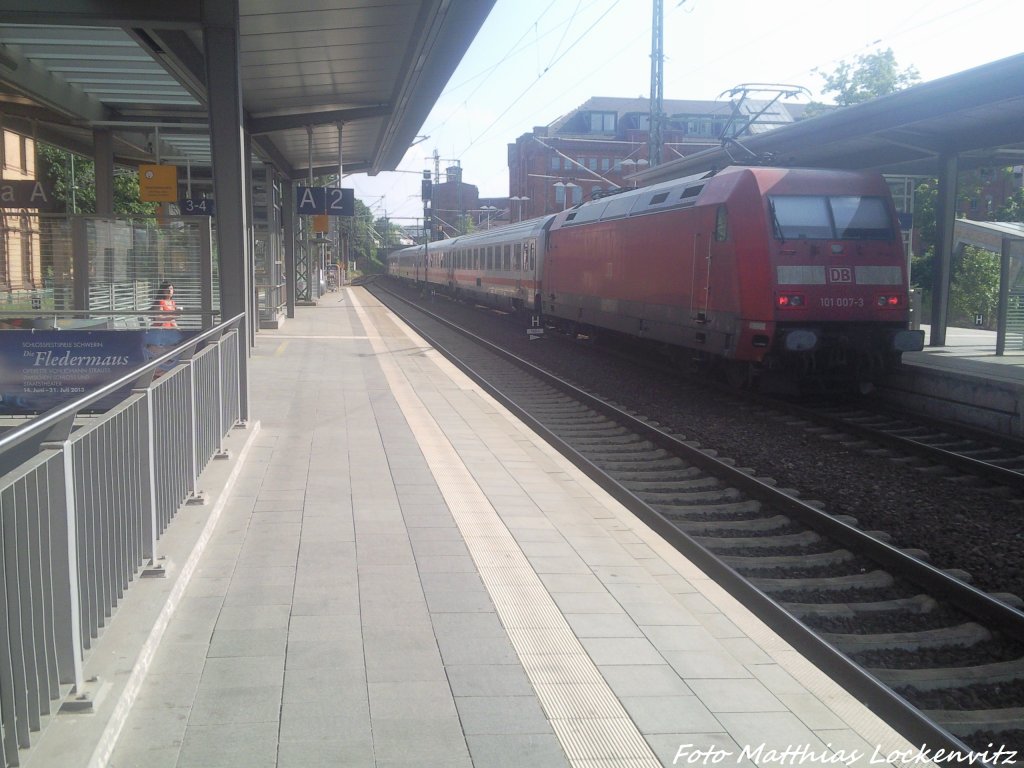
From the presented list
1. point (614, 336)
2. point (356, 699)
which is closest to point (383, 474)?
point (356, 699)

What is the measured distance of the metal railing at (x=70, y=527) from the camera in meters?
2.78

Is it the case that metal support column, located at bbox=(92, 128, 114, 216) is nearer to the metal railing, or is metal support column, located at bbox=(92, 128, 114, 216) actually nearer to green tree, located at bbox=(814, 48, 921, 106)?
the metal railing

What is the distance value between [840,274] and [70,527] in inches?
443

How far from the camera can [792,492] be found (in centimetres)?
823

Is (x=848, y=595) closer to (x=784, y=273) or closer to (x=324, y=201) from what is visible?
(x=784, y=273)

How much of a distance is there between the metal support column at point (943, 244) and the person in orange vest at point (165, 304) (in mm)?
13119

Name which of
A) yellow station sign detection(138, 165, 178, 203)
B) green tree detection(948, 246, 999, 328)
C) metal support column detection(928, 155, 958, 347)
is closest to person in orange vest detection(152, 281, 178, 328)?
yellow station sign detection(138, 165, 178, 203)

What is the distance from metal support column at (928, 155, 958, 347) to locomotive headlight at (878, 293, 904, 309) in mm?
5092

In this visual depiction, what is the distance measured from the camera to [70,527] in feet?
10.6

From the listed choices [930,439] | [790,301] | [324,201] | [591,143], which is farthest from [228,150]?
[591,143]

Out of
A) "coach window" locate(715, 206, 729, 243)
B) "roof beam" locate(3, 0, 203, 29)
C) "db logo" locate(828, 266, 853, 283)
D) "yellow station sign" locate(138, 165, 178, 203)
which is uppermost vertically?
"roof beam" locate(3, 0, 203, 29)

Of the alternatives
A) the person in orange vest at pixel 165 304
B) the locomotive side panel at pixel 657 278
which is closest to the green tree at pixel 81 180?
the locomotive side panel at pixel 657 278

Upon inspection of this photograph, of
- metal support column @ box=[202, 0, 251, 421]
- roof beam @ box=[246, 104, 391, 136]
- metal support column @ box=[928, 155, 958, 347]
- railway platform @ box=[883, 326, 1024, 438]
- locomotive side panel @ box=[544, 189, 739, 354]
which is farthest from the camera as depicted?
metal support column @ box=[928, 155, 958, 347]

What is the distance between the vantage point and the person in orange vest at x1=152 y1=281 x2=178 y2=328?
41.4 ft
